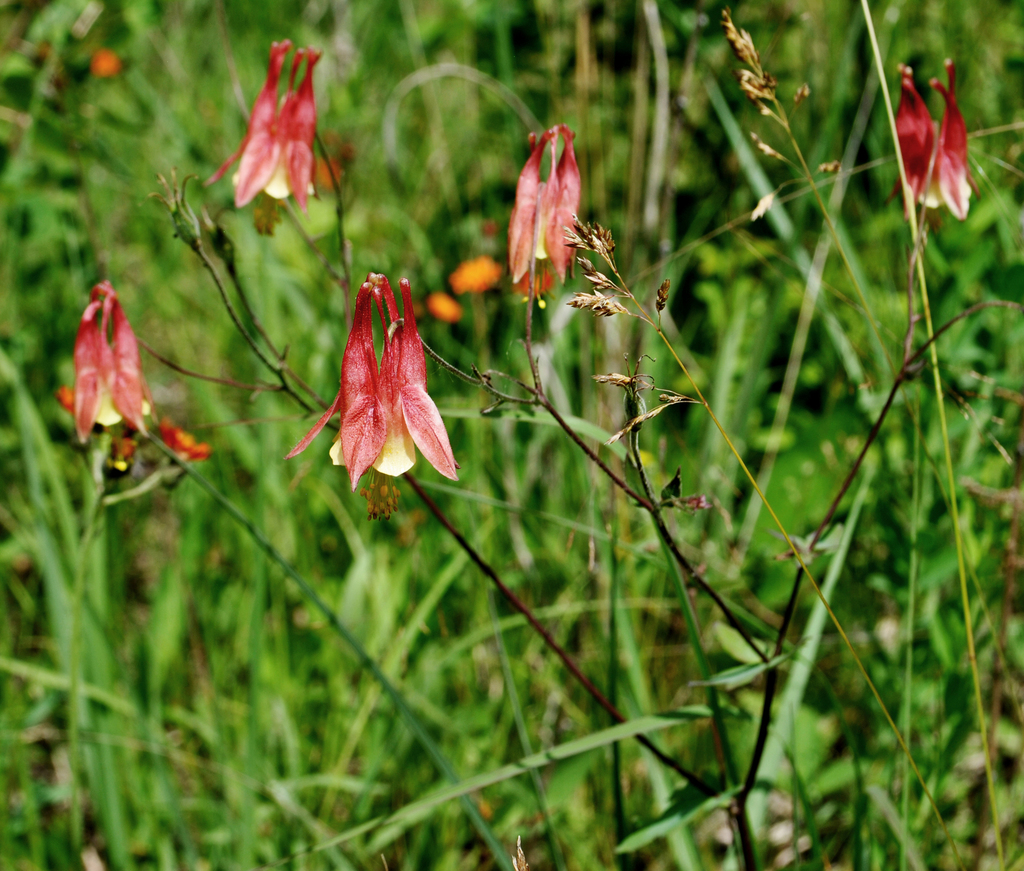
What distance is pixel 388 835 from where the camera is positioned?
4.90 feet

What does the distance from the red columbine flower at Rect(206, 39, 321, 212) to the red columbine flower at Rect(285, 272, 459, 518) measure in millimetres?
427

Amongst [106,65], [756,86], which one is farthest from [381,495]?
[106,65]

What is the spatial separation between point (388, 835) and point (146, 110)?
3.18 metres

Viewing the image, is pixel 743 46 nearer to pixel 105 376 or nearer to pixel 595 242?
pixel 595 242

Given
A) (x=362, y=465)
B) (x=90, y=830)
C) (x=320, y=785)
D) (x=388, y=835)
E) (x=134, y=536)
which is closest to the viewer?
(x=362, y=465)

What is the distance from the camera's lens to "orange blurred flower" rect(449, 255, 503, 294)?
7.76 feet

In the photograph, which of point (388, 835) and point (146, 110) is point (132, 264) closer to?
point (146, 110)

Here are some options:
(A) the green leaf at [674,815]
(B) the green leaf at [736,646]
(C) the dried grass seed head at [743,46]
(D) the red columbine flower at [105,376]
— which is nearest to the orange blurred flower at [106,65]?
(D) the red columbine flower at [105,376]

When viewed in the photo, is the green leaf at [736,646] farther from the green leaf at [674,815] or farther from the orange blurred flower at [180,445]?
the orange blurred flower at [180,445]

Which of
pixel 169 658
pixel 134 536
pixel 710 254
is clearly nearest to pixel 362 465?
pixel 169 658

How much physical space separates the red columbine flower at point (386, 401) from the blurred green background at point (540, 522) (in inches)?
5.7

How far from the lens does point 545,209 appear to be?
1.14m

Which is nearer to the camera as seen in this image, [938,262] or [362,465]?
[362,465]

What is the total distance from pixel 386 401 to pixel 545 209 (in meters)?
0.39
